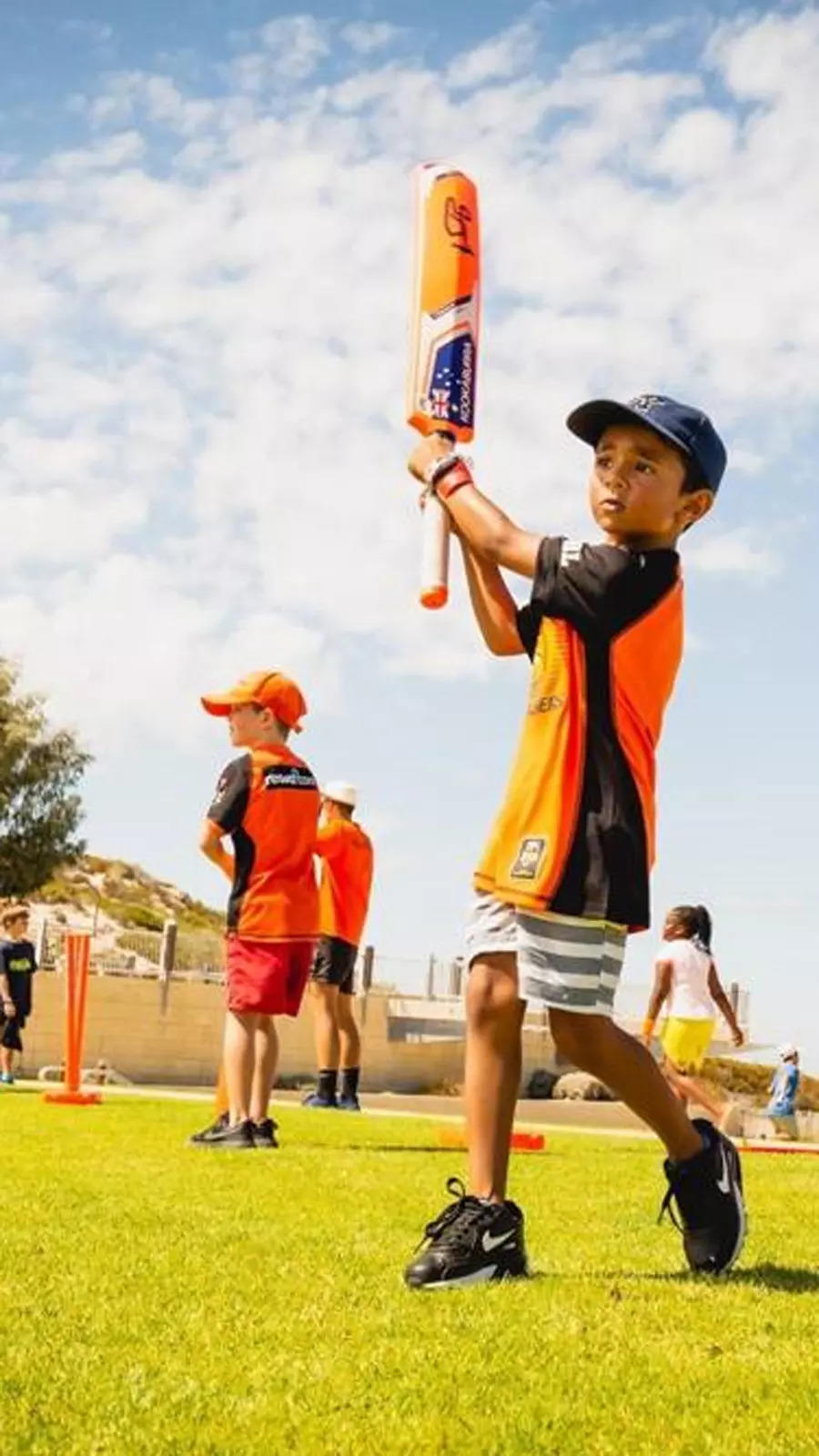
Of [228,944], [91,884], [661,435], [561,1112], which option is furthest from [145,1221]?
[91,884]

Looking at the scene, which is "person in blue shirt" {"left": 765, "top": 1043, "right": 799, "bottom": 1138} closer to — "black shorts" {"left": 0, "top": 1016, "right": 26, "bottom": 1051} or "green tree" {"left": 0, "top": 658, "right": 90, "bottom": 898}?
"black shorts" {"left": 0, "top": 1016, "right": 26, "bottom": 1051}

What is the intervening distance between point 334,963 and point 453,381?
24.0 ft

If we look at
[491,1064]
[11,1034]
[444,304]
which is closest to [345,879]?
[11,1034]

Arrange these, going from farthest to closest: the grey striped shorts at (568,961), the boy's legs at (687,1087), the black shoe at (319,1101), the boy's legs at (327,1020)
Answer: the black shoe at (319,1101), the boy's legs at (327,1020), the boy's legs at (687,1087), the grey striped shorts at (568,961)

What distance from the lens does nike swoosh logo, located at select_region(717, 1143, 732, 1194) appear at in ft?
12.9

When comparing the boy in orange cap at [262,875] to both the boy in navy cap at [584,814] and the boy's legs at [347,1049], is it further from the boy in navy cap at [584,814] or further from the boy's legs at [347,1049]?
the boy in navy cap at [584,814]

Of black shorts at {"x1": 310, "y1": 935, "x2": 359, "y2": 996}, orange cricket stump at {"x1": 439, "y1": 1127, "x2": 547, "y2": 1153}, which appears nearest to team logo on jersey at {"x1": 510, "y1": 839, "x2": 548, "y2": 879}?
orange cricket stump at {"x1": 439, "y1": 1127, "x2": 547, "y2": 1153}

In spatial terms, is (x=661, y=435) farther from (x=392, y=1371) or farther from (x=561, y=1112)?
(x=561, y=1112)

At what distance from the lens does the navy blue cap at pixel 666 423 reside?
3.89m

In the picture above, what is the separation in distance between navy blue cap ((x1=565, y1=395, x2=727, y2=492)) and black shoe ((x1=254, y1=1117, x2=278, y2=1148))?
4.62 meters

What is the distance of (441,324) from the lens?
181 inches

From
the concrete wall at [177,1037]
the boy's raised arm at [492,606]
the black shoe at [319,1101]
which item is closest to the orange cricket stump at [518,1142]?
the black shoe at [319,1101]

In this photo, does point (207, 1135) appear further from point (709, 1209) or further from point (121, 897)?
point (121, 897)

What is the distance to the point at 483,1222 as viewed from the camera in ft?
11.9
